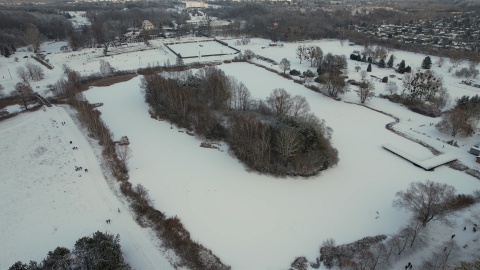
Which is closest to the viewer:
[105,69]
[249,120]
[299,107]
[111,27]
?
[249,120]

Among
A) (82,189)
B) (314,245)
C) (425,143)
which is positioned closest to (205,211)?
(314,245)

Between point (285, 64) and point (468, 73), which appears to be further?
point (285, 64)

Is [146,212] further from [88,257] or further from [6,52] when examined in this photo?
[6,52]

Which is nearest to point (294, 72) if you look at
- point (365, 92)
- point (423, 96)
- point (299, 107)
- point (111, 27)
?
point (365, 92)

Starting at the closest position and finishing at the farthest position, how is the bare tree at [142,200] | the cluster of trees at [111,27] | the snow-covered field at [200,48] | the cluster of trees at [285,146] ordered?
1. the bare tree at [142,200]
2. the cluster of trees at [285,146]
3. the snow-covered field at [200,48]
4. the cluster of trees at [111,27]

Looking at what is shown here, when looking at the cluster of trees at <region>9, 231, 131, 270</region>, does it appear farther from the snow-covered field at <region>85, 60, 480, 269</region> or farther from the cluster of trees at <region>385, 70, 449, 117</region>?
the cluster of trees at <region>385, 70, 449, 117</region>

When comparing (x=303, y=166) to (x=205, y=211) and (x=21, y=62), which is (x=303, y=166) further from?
(x=21, y=62)

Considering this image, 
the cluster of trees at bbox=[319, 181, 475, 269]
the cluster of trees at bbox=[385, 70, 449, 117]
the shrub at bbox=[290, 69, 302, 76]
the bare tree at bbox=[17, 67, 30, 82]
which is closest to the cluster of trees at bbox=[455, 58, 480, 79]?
the cluster of trees at bbox=[385, 70, 449, 117]

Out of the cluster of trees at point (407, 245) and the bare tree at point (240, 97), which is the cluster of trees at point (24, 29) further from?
the cluster of trees at point (407, 245)

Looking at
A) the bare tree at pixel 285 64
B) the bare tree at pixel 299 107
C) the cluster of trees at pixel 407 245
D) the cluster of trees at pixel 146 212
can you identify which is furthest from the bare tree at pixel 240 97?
the cluster of trees at pixel 407 245
